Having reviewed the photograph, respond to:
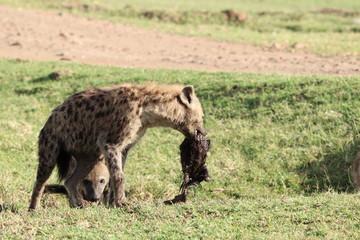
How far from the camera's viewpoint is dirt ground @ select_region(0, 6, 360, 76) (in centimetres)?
1231

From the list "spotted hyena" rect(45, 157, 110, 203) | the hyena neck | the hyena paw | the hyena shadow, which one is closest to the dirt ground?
the hyena shadow

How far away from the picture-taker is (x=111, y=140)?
640cm

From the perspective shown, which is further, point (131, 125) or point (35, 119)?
point (35, 119)

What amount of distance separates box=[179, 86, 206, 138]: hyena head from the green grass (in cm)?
76

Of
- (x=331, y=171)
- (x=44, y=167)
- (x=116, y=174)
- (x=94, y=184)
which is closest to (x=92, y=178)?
A: (x=94, y=184)

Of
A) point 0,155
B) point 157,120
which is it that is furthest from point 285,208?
point 0,155

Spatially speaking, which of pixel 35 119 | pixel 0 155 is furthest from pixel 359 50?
pixel 0 155


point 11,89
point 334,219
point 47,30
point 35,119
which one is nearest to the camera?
point 334,219

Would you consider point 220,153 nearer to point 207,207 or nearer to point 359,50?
point 207,207

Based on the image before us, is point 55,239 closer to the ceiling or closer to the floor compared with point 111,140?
closer to the floor

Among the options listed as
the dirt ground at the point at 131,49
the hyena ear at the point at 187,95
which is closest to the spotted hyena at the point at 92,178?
the hyena ear at the point at 187,95

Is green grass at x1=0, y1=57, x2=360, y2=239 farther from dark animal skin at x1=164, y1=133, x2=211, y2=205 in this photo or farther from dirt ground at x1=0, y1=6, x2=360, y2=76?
dirt ground at x1=0, y1=6, x2=360, y2=76

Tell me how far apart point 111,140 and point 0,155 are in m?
2.73

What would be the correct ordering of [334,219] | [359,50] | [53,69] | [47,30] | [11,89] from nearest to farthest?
[334,219] < [11,89] < [53,69] < [359,50] < [47,30]
